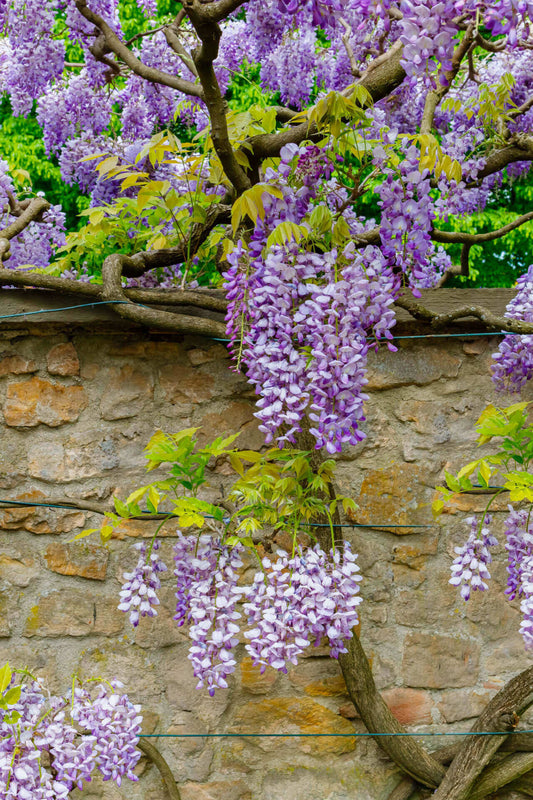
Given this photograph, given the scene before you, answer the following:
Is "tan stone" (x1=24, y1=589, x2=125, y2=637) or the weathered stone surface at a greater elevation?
the weathered stone surface

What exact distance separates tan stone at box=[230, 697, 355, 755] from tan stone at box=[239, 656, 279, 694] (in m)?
0.03

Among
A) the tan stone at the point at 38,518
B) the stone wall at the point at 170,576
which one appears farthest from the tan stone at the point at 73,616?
the tan stone at the point at 38,518

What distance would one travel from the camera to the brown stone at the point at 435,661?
194cm

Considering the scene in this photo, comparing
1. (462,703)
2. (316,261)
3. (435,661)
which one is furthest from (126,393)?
(462,703)

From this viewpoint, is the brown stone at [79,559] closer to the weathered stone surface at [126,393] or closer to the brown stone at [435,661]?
the weathered stone surface at [126,393]

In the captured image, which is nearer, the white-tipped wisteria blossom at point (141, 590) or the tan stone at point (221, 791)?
the white-tipped wisteria blossom at point (141, 590)

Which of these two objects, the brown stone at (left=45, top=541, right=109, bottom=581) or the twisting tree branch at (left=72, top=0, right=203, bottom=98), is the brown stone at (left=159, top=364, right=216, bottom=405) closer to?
the brown stone at (left=45, top=541, right=109, bottom=581)

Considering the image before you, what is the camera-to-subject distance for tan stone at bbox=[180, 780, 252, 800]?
6.15 ft

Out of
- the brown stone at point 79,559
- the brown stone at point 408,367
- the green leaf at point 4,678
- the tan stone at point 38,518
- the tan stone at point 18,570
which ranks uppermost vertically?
the brown stone at point 408,367

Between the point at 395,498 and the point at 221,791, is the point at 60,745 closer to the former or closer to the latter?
the point at 221,791

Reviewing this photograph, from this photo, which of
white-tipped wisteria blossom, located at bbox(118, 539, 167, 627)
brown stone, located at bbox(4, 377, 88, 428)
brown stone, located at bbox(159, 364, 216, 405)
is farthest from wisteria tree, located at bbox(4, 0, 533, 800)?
brown stone, located at bbox(4, 377, 88, 428)

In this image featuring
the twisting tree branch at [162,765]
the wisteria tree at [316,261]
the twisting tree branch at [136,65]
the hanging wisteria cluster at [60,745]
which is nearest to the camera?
the wisteria tree at [316,261]

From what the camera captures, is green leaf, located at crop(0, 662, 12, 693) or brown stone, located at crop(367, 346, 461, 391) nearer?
green leaf, located at crop(0, 662, 12, 693)

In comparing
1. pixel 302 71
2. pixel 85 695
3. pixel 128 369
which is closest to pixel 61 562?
pixel 85 695
